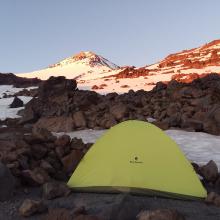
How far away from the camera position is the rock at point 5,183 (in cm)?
907

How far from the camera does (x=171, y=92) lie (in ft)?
82.7

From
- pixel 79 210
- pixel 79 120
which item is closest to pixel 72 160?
pixel 79 210

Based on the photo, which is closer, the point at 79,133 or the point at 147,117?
the point at 79,133

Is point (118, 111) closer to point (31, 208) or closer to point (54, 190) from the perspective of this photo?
point (54, 190)

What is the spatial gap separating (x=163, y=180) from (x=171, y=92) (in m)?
16.0

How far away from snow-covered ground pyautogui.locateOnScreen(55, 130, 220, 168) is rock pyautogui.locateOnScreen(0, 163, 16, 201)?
5.73m

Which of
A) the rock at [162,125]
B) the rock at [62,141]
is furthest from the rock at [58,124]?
the rock at [62,141]

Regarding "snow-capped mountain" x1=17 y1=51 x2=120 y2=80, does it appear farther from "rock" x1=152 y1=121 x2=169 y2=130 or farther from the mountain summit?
"rock" x1=152 y1=121 x2=169 y2=130

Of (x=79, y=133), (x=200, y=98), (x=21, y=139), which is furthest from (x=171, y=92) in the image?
(x=21, y=139)

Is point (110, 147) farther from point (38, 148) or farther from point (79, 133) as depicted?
point (79, 133)

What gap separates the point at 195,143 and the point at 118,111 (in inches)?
223

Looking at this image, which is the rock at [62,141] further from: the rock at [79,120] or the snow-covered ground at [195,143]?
the rock at [79,120]

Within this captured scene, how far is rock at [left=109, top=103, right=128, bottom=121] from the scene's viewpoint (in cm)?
2044

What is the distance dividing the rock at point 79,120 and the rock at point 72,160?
839 cm
